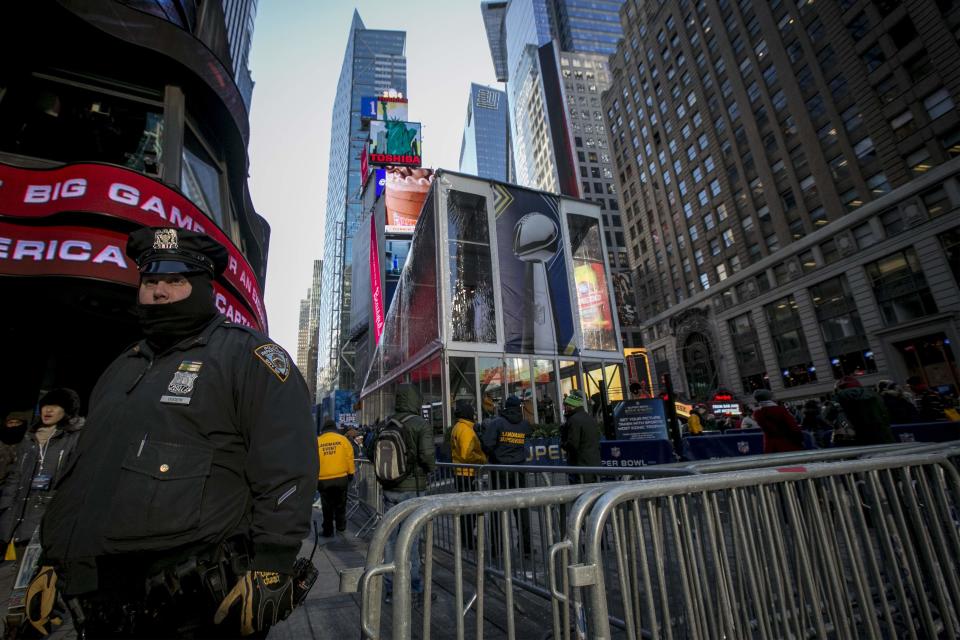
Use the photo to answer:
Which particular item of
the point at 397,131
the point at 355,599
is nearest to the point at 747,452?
the point at 355,599

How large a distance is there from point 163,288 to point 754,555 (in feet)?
10.5

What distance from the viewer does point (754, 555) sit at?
86.5 inches

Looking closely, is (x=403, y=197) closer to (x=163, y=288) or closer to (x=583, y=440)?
(x=583, y=440)

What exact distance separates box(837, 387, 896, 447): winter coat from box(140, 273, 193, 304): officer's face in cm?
812

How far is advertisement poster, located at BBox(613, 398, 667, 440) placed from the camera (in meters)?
11.0

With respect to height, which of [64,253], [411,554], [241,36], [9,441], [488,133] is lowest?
[411,554]

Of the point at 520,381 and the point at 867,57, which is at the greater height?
the point at 867,57

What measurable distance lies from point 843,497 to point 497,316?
537 inches

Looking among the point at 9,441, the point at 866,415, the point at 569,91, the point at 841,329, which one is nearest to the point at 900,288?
the point at 841,329

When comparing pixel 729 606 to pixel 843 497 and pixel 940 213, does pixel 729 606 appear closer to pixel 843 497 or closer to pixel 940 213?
pixel 843 497

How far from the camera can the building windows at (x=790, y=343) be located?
3538 cm

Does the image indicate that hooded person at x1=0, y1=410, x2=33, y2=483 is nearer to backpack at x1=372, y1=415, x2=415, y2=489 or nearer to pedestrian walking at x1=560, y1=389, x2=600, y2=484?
backpack at x1=372, y1=415, x2=415, y2=489

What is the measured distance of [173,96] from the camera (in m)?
9.02

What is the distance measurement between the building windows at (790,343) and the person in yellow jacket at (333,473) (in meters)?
39.8
